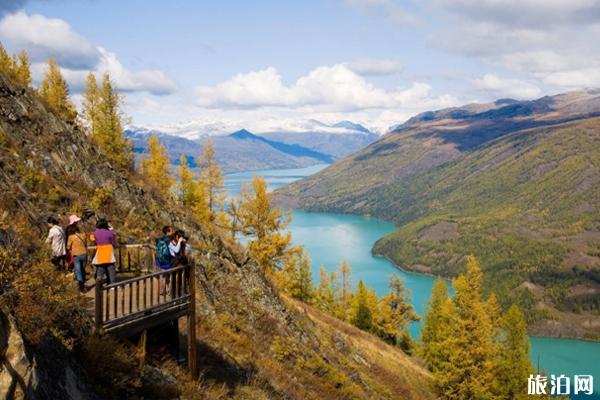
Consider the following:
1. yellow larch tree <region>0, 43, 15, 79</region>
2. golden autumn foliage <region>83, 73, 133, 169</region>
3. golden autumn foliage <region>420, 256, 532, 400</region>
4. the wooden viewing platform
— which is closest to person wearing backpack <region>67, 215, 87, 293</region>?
the wooden viewing platform

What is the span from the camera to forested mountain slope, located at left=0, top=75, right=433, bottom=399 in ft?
31.1

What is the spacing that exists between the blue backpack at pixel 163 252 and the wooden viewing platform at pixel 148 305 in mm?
1006

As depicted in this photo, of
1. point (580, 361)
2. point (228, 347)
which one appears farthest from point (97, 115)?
point (580, 361)

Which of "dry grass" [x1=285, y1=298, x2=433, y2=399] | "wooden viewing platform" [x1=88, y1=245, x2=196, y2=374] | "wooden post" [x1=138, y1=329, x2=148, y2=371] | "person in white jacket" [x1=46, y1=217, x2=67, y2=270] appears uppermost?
"person in white jacket" [x1=46, y1=217, x2=67, y2=270]

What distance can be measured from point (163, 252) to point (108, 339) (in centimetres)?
449

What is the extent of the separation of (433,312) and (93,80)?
194 ft

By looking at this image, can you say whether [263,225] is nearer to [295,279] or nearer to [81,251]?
[295,279]

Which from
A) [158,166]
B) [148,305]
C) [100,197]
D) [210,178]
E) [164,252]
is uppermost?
[158,166]

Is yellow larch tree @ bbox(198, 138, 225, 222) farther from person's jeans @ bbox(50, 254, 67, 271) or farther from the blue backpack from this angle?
person's jeans @ bbox(50, 254, 67, 271)

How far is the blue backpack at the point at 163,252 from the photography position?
1610 cm

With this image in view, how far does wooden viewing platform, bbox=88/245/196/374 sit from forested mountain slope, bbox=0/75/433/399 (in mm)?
472

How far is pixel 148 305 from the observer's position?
14383mm

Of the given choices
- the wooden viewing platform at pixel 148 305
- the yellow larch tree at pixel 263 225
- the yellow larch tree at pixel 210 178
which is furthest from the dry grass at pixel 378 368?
the wooden viewing platform at pixel 148 305

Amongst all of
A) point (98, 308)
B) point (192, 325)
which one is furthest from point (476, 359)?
point (98, 308)
